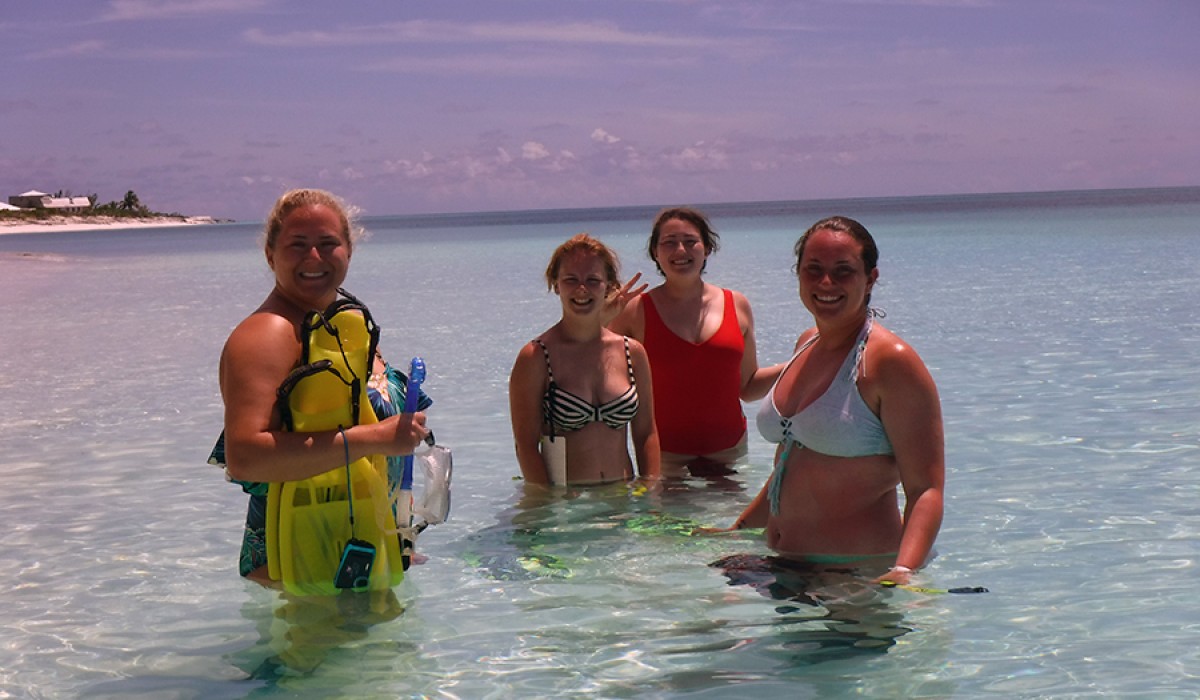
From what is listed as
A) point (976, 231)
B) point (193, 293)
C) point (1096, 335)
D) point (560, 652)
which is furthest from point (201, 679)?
point (976, 231)

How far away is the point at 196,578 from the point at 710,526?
2.46 m

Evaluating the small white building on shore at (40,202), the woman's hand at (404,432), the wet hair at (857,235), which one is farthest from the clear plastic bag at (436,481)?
the small white building on shore at (40,202)

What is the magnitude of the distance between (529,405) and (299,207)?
2161 millimetres

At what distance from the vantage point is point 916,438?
3680 millimetres

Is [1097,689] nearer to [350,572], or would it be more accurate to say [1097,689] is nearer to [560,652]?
[560,652]

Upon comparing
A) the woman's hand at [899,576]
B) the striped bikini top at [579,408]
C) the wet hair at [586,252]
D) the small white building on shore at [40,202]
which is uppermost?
the small white building on shore at [40,202]

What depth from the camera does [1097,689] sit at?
12.3 ft

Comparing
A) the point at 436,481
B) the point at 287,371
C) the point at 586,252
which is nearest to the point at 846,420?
the point at 436,481

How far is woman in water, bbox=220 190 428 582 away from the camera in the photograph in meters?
3.39

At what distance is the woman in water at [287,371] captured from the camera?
3.39 meters

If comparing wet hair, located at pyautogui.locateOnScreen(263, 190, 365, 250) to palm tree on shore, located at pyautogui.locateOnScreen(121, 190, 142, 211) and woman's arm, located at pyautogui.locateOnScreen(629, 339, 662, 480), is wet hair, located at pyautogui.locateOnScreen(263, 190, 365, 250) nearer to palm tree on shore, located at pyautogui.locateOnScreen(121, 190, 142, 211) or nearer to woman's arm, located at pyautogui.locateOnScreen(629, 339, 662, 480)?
woman's arm, located at pyautogui.locateOnScreen(629, 339, 662, 480)

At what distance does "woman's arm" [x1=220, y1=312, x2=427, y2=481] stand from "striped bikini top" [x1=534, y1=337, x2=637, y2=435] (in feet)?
7.12

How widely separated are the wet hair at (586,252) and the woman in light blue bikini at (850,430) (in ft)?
5.06

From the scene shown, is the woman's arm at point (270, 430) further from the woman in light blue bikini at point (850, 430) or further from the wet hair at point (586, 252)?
the wet hair at point (586, 252)
